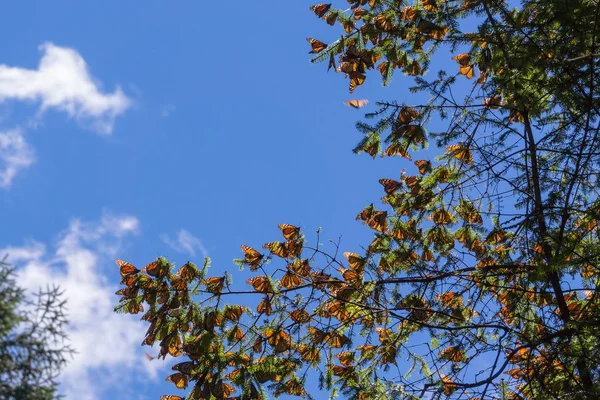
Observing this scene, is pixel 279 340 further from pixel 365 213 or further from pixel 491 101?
pixel 491 101

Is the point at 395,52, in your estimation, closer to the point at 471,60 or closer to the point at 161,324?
the point at 471,60

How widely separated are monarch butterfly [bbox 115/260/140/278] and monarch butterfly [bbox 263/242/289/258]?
1.08 meters

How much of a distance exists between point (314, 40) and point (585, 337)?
320 centimetres

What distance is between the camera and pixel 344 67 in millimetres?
6133

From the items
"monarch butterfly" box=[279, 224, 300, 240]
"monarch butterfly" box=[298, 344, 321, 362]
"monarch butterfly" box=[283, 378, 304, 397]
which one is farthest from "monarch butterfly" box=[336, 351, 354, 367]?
"monarch butterfly" box=[279, 224, 300, 240]

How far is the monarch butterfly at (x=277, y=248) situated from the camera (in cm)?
591

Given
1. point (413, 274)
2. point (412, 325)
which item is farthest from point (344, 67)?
point (412, 325)

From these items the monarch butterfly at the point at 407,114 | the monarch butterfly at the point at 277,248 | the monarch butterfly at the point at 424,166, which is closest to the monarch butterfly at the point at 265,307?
the monarch butterfly at the point at 277,248

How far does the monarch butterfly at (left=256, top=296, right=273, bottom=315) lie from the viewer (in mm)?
5774

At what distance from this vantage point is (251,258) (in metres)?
5.85

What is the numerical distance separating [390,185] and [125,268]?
94.3 inches

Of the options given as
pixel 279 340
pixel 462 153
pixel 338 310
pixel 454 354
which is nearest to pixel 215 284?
pixel 279 340

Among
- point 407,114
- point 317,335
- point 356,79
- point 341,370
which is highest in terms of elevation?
point 356,79

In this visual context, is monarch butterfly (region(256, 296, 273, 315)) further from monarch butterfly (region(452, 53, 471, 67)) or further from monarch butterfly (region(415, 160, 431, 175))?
monarch butterfly (region(452, 53, 471, 67))
